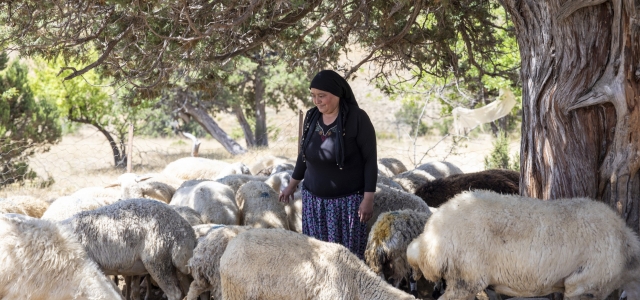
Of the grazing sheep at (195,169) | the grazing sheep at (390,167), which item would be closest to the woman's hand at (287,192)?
the grazing sheep at (390,167)

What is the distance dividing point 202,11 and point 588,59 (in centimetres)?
393

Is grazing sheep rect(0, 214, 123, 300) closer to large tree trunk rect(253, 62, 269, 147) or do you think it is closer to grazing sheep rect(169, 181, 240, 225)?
grazing sheep rect(169, 181, 240, 225)

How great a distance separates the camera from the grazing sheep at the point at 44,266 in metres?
4.23

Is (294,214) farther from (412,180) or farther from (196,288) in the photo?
(196,288)

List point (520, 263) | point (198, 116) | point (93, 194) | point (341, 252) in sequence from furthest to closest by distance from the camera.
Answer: point (198, 116)
point (93, 194)
point (341, 252)
point (520, 263)

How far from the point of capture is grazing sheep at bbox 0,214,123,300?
423 centimetres

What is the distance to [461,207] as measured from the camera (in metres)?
4.50

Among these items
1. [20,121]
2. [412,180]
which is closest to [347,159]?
[412,180]

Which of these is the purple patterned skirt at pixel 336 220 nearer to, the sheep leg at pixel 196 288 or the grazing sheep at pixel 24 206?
the sheep leg at pixel 196 288

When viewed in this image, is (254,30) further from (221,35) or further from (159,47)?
(159,47)

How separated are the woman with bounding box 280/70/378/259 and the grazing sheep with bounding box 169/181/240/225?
247cm

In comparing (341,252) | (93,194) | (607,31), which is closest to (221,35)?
(93,194)

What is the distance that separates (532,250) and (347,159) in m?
1.64

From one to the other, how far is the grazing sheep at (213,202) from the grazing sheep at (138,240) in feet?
5.82
